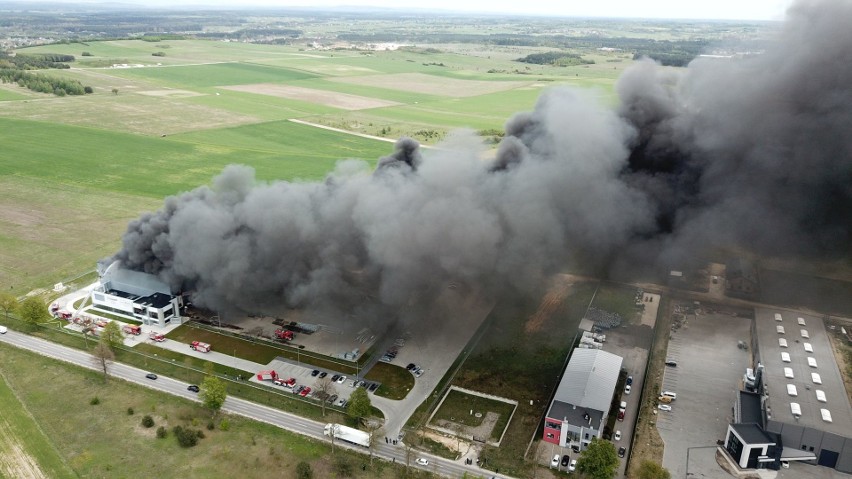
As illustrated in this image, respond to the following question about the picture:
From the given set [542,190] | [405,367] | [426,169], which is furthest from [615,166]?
[405,367]

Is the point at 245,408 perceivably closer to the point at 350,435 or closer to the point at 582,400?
the point at 350,435

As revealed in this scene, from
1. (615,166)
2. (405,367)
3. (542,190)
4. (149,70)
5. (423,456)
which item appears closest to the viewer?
(423,456)

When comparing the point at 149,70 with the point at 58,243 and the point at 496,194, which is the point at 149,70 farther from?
the point at 496,194

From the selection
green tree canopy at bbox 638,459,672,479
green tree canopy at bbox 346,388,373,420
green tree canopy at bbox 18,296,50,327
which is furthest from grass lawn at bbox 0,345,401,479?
green tree canopy at bbox 638,459,672,479

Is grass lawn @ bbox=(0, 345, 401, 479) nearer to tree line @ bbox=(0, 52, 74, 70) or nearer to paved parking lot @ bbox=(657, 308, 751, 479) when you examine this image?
paved parking lot @ bbox=(657, 308, 751, 479)

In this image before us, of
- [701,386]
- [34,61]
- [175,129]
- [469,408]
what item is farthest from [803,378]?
[34,61]

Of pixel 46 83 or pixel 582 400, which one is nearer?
pixel 582 400
